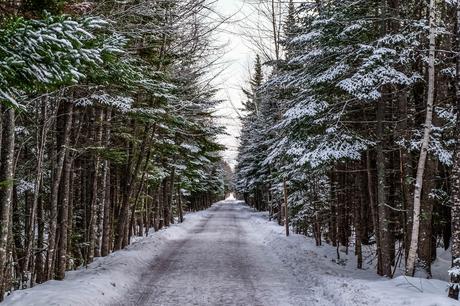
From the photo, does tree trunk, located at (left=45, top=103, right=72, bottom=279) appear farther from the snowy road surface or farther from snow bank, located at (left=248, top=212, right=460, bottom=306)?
snow bank, located at (left=248, top=212, right=460, bottom=306)

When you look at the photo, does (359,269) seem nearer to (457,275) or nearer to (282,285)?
(282,285)

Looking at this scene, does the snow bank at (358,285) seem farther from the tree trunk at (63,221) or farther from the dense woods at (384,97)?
the tree trunk at (63,221)

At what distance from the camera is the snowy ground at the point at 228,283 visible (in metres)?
7.76

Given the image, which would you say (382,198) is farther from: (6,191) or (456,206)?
(6,191)

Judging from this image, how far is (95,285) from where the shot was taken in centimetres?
890

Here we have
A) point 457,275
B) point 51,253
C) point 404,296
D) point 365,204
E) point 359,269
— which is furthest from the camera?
point 365,204

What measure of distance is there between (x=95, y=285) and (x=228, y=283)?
11.2ft

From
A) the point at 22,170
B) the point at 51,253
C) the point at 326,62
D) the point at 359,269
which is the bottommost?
the point at 359,269

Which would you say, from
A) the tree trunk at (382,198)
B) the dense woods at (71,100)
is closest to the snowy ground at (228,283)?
the tree trunk at (382,198)

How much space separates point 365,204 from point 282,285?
806cm

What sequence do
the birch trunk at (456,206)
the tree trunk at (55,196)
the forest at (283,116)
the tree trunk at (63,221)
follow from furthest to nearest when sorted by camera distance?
1. the tree trunk at (63,221)
2. the tree trunk at (55,196)
3. the birch trunk at (456,206)
4. the forest at (283,116)

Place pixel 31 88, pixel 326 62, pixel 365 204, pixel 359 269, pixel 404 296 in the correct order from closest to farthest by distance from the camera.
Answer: pixel 31 88 → pixel 404 296 → pixel 326 62 → pixel 359 269 → pixel 365 204

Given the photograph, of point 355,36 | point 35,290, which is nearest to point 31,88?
point 35,290

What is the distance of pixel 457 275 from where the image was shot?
6883 mm
